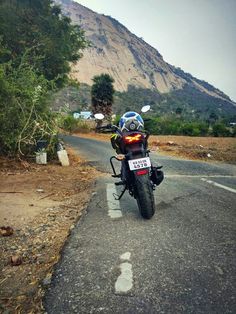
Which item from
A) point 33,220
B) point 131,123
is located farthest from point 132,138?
point 33,220

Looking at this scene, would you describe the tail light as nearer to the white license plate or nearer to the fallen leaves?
the white license plate

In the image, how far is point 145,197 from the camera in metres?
4.62

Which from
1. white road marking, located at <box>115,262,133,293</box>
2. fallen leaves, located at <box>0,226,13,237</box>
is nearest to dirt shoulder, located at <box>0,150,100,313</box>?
fallen leaves, located at <box>0,226,13,237</box>

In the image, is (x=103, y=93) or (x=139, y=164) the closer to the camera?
(x=139, y=164)

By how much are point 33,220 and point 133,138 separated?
2015 millimetres

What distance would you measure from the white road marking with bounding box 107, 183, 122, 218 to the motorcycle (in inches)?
15.8

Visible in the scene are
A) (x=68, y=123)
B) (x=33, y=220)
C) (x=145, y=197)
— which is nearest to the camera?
(x=145, y=197)

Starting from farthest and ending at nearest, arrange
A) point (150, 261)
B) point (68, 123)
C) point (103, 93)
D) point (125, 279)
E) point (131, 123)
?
point (103, 93), point (68, 123), point (131, 123), point (150, 261), point (125, 279)

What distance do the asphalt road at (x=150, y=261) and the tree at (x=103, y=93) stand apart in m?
33.5

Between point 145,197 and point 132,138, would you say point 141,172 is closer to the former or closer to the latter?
point 145,197

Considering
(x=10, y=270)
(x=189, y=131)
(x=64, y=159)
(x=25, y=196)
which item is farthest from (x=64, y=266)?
(x=189, y=131)

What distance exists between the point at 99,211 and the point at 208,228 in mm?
1760

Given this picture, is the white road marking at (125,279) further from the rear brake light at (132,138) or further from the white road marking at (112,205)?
the rear brake light at (132,138)

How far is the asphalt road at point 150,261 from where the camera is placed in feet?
8.51
